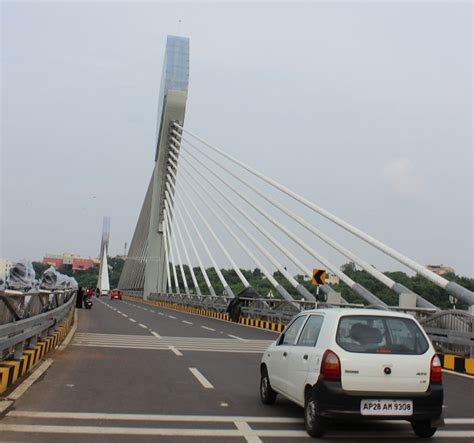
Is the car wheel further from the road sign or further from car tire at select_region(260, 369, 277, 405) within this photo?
the road sign

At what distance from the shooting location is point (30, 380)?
31.1ft

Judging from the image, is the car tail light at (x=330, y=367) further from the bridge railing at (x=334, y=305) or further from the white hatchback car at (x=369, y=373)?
the bridge railing at (x=334, y=305)

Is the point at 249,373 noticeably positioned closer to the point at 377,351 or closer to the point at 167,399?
the point at 167,399

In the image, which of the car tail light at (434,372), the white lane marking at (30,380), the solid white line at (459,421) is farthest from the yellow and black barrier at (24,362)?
the solid white line at (459,421)

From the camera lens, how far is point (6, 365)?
29.5 ft

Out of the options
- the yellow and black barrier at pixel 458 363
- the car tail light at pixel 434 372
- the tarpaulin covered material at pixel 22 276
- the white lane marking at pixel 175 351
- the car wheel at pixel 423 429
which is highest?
the car tail light at pixel 434 372

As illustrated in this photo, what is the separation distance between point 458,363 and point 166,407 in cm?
806

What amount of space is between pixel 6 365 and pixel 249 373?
437cm

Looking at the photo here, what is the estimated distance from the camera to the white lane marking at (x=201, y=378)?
9.74 meters

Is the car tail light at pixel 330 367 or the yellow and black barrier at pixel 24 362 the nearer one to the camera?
the car tail light at pixel 330 367

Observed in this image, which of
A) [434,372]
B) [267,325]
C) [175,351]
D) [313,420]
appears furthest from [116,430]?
[267,325]

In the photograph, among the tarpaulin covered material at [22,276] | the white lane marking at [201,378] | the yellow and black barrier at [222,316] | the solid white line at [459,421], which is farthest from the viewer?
the yellow and black barrier at [222,316]

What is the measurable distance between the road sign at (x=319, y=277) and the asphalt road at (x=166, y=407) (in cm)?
930

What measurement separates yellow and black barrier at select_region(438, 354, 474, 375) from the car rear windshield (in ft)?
23.6
